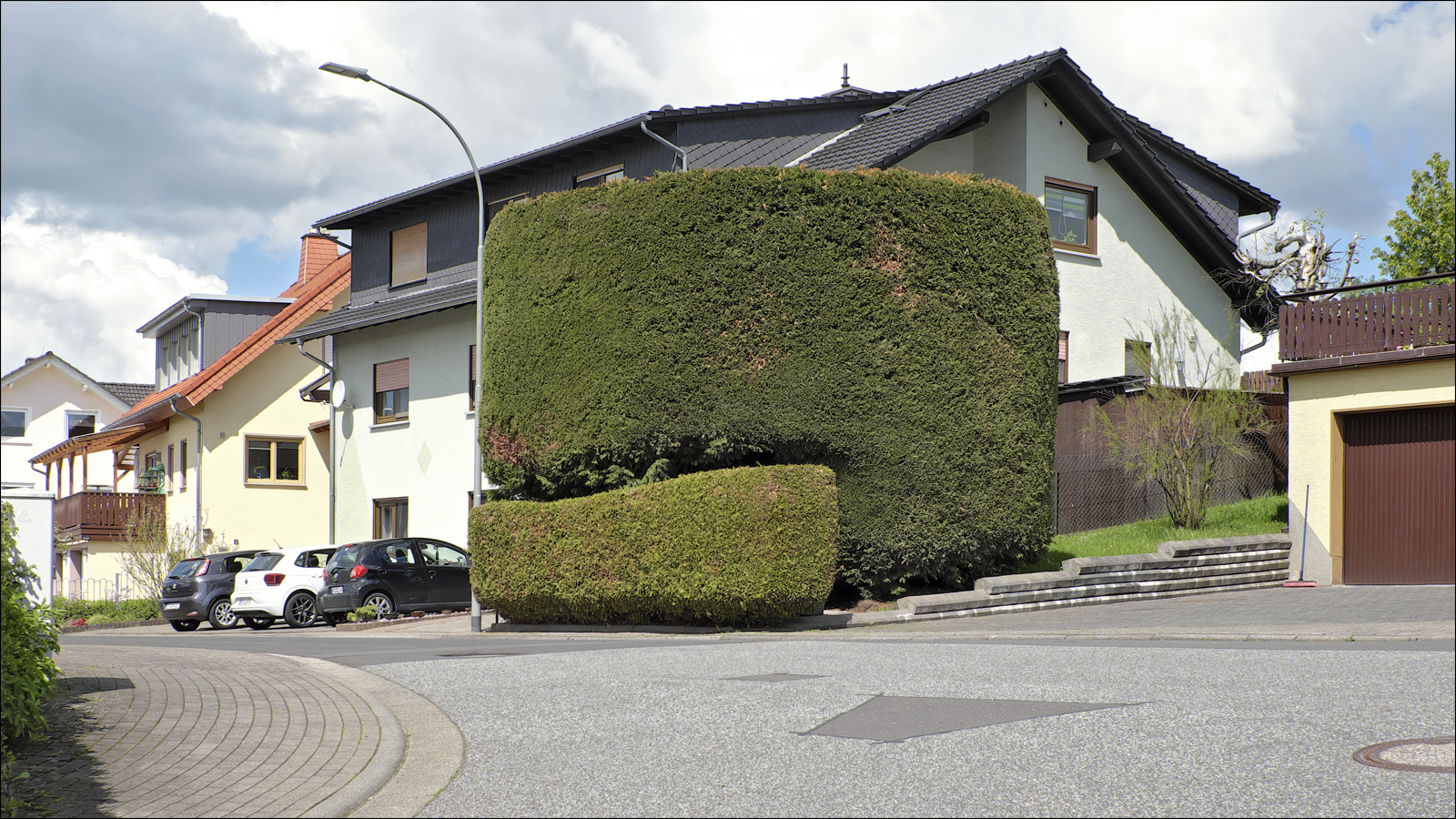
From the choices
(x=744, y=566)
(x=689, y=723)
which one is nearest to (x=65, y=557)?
(x=744, y=566)

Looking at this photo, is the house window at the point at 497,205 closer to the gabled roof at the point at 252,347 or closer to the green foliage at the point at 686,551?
the gabled roof at the point at 252,347

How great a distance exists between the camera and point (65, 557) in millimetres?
42688

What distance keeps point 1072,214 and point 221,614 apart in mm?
18662

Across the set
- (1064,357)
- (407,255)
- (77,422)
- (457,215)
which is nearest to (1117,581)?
(1064,357)

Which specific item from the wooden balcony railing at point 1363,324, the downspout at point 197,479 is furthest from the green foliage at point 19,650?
the downspout at point 197,479

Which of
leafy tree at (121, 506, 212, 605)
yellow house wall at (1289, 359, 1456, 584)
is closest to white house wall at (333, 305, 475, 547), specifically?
leafy tree at (121, 506, 212, 605)

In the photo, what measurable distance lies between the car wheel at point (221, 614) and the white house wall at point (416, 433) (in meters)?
4.58

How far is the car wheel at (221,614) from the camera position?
77.5 feet

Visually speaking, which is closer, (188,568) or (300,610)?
(300,610)

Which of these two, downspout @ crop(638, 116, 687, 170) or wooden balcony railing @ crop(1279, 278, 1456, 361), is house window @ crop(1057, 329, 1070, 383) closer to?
wooden balcony railing @ crop(1279, 278, 1456, 361)

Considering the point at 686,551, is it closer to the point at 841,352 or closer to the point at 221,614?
the point at 841,352

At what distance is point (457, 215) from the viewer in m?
28.0

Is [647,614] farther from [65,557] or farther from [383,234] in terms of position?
[65,557]

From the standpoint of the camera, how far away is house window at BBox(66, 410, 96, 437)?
52688mm
